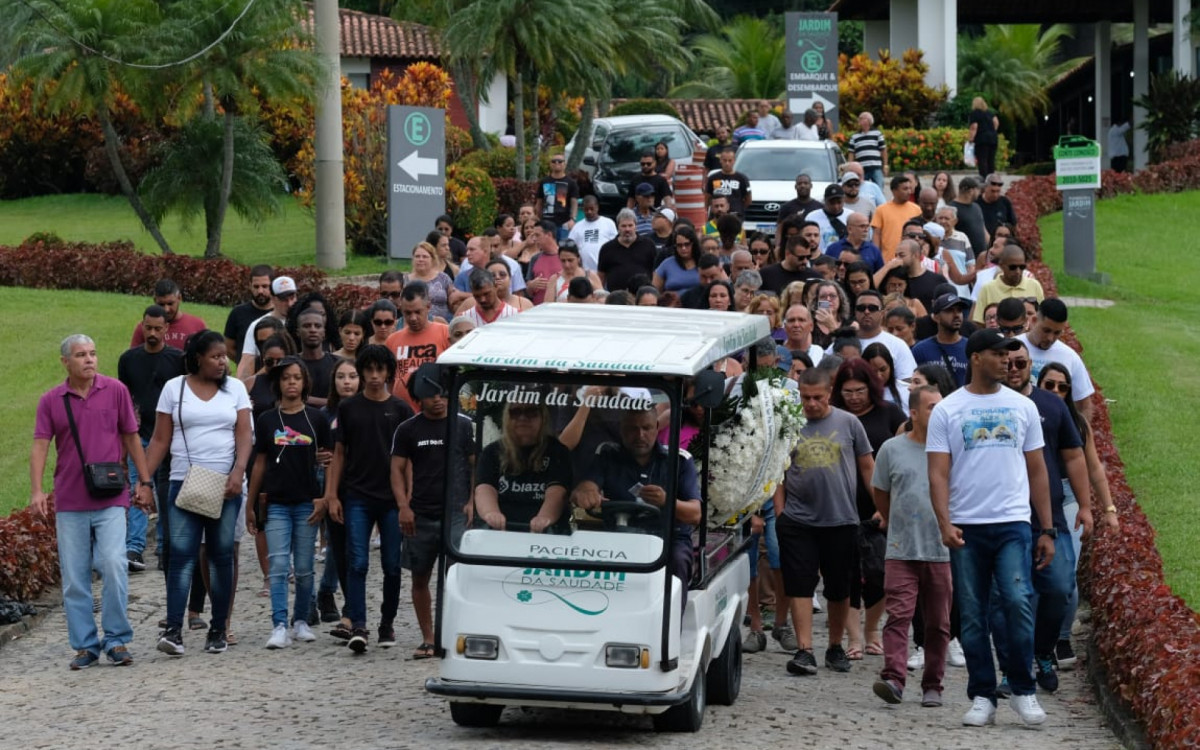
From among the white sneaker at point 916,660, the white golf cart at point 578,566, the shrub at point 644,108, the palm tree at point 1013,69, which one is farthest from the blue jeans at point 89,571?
the palm tree at point 1013,69

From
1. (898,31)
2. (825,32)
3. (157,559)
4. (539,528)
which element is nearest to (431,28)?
(825,32)

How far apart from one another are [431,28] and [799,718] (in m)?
30.4

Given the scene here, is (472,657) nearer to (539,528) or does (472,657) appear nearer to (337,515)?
(539,528)

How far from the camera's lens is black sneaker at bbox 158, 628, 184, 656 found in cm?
1165

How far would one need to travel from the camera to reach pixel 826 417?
11.4m

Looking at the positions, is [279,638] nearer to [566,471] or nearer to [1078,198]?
[566,471]

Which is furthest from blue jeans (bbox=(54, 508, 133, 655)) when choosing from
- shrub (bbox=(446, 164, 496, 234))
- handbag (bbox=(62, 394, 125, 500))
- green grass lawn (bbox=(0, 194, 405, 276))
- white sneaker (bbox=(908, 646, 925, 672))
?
shrub (bbox=(446, 164, 496, 234))

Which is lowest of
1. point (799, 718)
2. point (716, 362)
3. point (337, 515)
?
point (799, 718)

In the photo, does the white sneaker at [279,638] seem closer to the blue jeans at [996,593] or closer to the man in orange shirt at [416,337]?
the man in orange shirt at [416,337]

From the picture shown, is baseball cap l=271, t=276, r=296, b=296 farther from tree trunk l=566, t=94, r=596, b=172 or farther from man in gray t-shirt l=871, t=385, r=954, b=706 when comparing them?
tree trunk l=566, t=94, r=596, b=172

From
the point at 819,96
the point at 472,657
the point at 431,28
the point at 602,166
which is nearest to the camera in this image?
the point at 472,657

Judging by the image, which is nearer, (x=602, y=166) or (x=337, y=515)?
(x=337, y=515)

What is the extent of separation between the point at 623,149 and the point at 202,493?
20203mm

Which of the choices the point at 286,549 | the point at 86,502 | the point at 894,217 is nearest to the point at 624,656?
the point at 286,549
